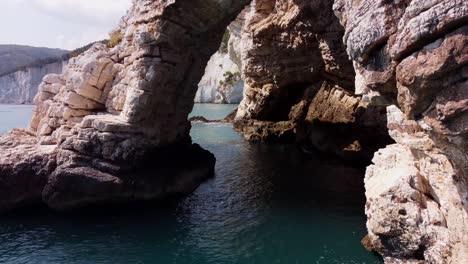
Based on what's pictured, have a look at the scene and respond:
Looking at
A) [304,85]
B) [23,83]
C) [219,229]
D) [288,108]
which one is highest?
[23,83]

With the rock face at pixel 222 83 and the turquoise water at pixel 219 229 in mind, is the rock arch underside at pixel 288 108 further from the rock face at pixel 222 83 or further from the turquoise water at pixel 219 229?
the rock face at pixel 222 83

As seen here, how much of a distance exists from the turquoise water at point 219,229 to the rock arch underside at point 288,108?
1.67 metres

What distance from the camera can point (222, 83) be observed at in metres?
124

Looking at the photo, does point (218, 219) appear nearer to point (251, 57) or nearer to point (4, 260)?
point (4, 260)

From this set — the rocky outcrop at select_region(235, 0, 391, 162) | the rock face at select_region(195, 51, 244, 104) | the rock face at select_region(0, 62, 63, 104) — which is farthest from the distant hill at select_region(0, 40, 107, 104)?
the rocky outcrop at select_region(235, 0, 391, 162)

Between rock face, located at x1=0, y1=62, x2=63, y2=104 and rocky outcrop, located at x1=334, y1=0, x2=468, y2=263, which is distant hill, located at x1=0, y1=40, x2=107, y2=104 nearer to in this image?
rock face, located at x1=0, y1=62, x2=63, y2=104

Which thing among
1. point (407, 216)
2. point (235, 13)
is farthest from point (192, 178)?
point (407, 216)

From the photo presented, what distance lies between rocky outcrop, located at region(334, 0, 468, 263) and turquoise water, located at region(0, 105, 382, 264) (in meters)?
2.76

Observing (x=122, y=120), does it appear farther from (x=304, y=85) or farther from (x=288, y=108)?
A: (x=288, y=108)

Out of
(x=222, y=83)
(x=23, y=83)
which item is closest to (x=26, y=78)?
(x=23, y=83)

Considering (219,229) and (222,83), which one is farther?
(222,83)

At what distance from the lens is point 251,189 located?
26.5 m

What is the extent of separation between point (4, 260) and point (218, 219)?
34.1 feet

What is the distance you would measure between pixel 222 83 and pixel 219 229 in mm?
105910
